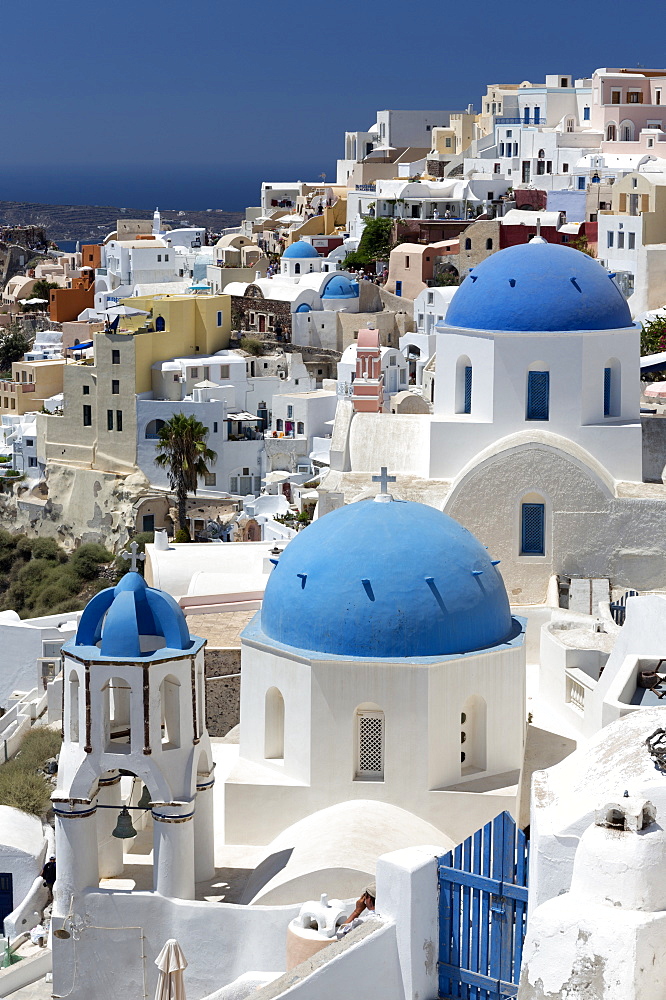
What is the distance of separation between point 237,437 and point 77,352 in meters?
9.75

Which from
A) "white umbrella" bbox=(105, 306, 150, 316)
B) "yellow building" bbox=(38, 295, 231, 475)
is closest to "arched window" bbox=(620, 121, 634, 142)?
"yellow building" bbox=(38, 295, 231, 475)

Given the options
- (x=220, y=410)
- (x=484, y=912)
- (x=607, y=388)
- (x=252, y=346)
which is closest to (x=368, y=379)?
(x=607, y=388)

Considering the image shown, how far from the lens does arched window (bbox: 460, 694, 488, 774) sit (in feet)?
46.1

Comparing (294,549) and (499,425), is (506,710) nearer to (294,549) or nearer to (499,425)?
(294,549)

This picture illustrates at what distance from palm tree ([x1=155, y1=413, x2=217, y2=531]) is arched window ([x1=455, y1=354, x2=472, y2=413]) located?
21.2m

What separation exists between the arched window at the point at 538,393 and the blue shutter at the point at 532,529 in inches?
45.4

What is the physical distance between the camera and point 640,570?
61.9 feet

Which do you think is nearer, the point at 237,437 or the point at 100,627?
the point at 100,627

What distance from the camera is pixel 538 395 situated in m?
19.0

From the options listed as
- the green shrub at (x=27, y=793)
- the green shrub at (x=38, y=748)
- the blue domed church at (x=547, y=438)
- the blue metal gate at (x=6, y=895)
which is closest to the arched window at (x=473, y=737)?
the blue domed church at (x=547, y=438)

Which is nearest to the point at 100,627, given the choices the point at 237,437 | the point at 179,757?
the point at 179,757

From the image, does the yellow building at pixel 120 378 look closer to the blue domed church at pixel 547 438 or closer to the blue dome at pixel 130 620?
the blue domed church at pixel 547 438

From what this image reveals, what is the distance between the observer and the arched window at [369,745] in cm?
Result: 1381

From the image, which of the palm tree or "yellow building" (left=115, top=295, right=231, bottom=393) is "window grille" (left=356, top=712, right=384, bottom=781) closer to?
the palm tree
